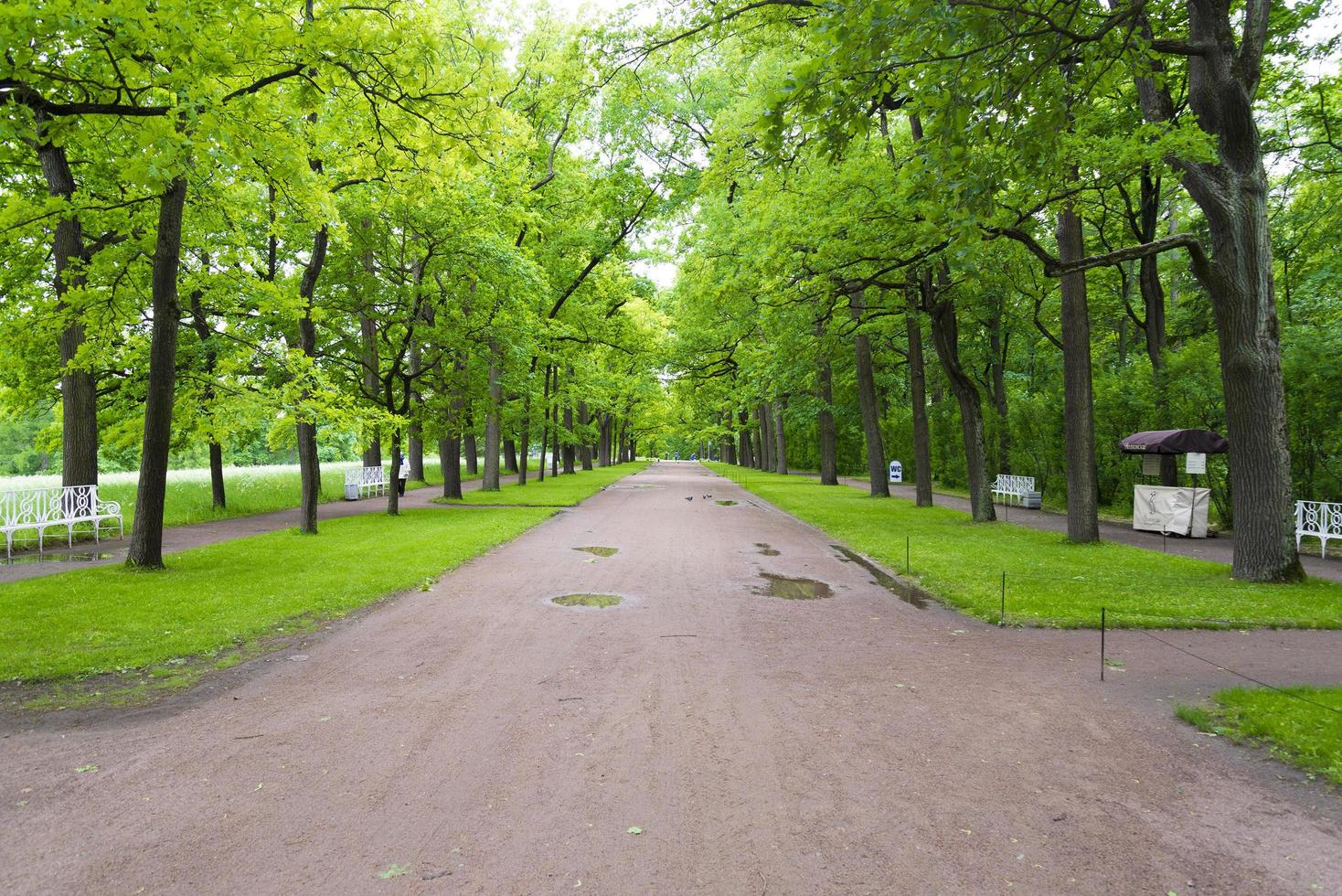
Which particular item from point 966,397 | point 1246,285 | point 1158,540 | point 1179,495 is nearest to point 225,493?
point 966,397

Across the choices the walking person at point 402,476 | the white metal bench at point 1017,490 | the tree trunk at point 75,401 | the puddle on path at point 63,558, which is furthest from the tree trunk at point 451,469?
the white metal bench at point 1017,490

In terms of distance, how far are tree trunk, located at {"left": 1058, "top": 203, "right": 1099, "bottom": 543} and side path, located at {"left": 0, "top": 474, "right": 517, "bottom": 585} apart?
1577cm

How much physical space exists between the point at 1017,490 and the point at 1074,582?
42.9 feet

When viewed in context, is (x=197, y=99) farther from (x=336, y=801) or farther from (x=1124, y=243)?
(x=1124, y=243)

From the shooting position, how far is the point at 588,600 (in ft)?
27.8

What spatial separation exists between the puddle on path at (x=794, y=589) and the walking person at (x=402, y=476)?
40.7ft

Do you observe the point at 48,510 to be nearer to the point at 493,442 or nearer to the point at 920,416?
the point at 493,442

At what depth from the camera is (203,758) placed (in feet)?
13.3

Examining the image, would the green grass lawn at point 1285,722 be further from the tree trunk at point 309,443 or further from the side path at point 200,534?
the tree trunk at point 309,443

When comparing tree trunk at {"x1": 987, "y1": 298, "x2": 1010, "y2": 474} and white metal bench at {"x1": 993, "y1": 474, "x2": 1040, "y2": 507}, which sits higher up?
tree trunk at {"x1": 987, "y1": 298, "x2": 1010, "y2": 474}

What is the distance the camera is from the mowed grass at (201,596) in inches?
239

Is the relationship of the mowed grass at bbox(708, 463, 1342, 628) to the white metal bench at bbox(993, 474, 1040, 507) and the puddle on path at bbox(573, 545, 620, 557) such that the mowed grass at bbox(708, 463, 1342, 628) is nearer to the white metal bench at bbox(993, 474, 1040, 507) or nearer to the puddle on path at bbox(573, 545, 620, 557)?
the puddle on path at bbox(573, 545, 620, 557)

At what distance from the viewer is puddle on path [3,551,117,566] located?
10.8m

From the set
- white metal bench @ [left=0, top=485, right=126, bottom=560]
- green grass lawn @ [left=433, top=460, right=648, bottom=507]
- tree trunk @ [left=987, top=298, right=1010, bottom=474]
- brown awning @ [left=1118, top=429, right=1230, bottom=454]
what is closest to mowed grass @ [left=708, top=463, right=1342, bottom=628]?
brown awning @ [left=1118, top=429, right=1230, bottom=454]
